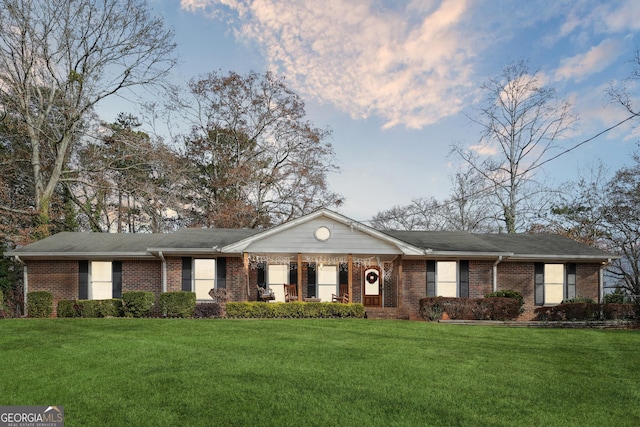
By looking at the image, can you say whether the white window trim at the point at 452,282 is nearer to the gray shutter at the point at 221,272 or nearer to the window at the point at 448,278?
the window at the point at 448,278

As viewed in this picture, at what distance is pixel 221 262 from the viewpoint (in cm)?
2038

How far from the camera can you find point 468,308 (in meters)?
17.4

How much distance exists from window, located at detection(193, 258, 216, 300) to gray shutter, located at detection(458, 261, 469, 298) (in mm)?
10136

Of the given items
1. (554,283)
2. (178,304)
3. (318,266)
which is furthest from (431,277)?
(178,304)

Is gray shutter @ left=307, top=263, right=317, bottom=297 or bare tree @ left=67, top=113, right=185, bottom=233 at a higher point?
bare tree @ left=67, top=113, right=185, bottom=233

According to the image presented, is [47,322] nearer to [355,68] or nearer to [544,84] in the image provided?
[355,68]

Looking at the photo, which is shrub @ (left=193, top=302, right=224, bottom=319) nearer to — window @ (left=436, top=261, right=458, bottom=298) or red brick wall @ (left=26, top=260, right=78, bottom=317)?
red brick wall @ (left=26, top=260, right=78, bottom=317)

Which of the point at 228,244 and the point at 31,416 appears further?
the point at 228,244

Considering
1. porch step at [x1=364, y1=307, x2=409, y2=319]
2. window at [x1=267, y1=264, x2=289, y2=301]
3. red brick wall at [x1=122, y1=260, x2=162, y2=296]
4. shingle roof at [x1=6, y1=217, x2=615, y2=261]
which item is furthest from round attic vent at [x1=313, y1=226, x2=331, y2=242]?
red brick wall at [x1=122, y1=260, x2=162, y2=296]

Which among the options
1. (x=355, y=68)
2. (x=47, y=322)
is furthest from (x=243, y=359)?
(x=355, y=68)

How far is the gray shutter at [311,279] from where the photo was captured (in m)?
21.4

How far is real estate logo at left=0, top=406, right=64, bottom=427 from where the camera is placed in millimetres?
5934

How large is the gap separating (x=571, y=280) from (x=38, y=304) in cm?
2143

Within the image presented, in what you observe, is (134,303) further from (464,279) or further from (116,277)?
(464,279)
